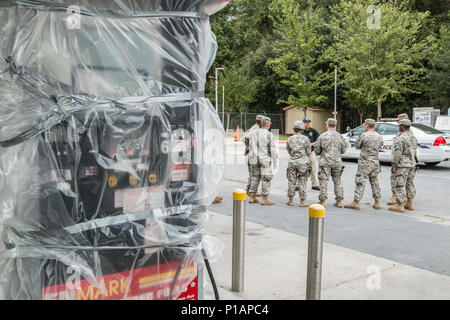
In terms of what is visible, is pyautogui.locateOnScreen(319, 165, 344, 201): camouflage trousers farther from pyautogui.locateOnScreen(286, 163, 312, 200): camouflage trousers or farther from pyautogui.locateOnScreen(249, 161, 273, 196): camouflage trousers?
pyautogui.locateOnScreen(249, 161, 273, 196): camouflage trousers

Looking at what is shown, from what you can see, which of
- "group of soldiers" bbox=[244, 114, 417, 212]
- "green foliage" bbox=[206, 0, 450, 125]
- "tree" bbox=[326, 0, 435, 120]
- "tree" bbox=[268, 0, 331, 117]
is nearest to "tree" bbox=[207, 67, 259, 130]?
"green foliage" bbox=[206, 0, 450, 125]

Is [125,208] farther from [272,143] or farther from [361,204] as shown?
[361,204]

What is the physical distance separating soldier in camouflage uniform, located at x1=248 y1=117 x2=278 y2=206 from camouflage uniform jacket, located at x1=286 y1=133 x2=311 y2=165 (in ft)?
1.11

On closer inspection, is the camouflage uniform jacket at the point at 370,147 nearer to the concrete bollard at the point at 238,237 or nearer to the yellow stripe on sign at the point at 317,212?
the concrete bollard at the point at 238,237

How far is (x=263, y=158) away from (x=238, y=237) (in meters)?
4.72

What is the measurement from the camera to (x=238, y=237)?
164 inches

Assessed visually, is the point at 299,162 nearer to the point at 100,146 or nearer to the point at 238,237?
the point at 238,237

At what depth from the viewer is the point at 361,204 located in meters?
8.91

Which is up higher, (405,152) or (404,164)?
(405,152)

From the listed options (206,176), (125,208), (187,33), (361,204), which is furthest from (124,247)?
(361,204)

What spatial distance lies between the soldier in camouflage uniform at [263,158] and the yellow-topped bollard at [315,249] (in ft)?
16.8

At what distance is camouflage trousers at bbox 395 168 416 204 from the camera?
325 inches

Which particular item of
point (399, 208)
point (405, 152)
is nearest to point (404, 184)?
point (399, 208)

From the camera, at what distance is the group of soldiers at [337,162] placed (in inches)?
331
